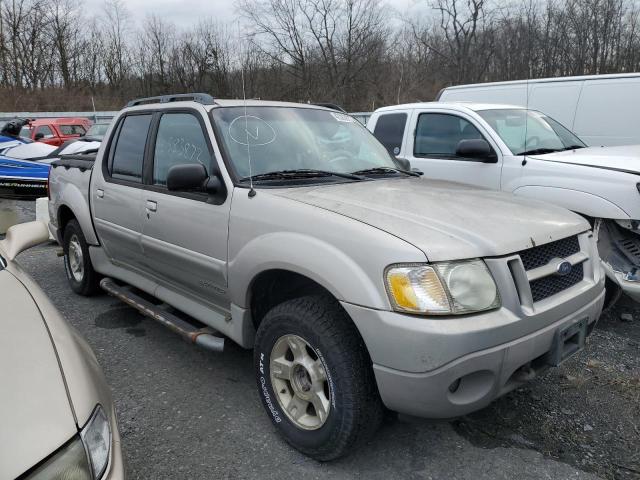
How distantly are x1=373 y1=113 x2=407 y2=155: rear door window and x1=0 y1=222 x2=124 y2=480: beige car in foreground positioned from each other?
4.88 meters

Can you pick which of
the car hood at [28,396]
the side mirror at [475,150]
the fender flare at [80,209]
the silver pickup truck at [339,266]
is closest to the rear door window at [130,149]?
the silver pickup truck at [339,266]

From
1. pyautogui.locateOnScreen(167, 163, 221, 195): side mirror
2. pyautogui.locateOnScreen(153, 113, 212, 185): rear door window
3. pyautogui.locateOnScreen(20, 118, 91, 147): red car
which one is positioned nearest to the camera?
pyautogui.locateOnScreen(167, 163, 221, 195): side mirror

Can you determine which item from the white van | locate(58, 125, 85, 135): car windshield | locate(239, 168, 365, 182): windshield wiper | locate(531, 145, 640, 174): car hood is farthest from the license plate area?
locate(58, 125, 85, 135): car windshield

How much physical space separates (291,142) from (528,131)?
11.3 feet

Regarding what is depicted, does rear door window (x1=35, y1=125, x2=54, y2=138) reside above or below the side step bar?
above

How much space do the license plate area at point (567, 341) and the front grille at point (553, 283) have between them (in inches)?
7.1

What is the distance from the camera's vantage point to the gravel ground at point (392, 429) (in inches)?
98.2

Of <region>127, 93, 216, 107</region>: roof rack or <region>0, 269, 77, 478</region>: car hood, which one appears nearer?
<region>0, 269, 77, 478</region>: car hood

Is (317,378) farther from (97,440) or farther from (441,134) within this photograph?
(441,134)

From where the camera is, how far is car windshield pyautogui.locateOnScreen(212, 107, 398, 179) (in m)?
3.13

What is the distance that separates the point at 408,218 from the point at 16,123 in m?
12.1

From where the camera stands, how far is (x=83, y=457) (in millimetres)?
1486

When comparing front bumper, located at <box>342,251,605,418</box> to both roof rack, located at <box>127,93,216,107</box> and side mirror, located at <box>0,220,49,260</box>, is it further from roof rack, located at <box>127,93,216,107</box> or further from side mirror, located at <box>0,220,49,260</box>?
roof rack, located at <box>127,93,216,107</box>

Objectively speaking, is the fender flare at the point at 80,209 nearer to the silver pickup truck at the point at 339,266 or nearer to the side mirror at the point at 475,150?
the silver pickup truck at the point at 339,266
